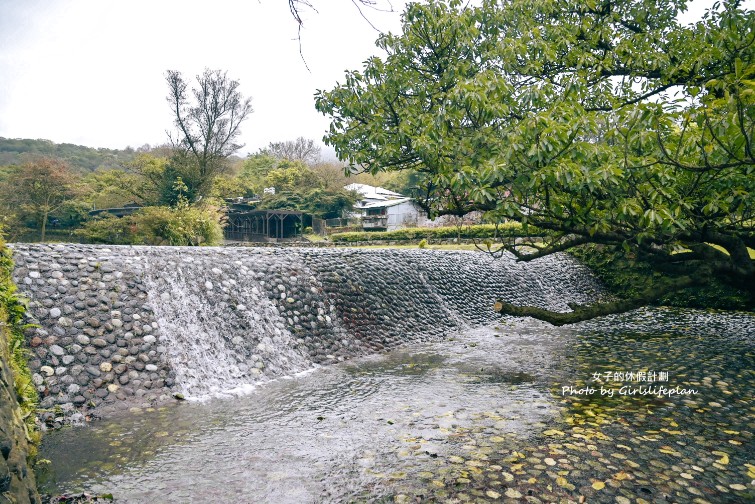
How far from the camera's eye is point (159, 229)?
1911 cm

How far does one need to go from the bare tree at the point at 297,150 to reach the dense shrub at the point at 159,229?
4994 centimetres

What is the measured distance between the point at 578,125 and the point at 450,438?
377cm

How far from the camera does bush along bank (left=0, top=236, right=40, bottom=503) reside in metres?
2.54

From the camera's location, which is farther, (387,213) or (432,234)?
(387,213)

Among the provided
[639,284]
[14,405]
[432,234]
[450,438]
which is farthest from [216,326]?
[432,234]

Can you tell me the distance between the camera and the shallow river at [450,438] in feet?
12.8

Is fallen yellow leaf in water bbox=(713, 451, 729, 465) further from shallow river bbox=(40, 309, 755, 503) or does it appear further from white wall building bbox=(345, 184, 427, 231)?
white wall building bbox=(345, 184, 427, 231)

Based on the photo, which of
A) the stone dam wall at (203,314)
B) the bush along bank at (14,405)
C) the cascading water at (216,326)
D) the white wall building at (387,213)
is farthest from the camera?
the white wall building at (387,213)

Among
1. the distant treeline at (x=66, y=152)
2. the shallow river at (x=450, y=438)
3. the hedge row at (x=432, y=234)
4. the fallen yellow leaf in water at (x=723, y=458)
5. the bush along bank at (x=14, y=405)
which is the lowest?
the shallow river at (x=450, y=438)

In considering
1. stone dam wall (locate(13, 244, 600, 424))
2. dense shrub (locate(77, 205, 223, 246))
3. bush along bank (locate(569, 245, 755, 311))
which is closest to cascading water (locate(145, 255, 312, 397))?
stone dam wall (locate(13, 244, 600, 424))

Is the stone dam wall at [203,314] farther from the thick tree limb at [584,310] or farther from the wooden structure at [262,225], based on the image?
the wooden structure at [262,225]

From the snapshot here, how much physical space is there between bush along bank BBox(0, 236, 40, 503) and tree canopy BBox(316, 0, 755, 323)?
4642 millimetres

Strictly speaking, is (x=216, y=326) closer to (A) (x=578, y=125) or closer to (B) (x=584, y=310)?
(B) (x=584, y=310)

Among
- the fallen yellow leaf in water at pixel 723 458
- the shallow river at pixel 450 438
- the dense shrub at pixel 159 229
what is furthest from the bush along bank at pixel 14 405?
the dense shrub at pixel 159 229
